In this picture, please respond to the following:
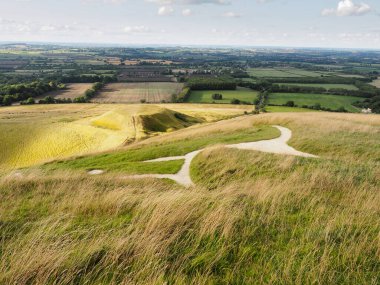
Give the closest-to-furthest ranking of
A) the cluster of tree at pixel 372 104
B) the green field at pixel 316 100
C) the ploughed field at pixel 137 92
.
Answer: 1. the cluster of tree at pixel 372 104
2. the green field at pixel 316 100
3. the ploughed field at pixel 137 92

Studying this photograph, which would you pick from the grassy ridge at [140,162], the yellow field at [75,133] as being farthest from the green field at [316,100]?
the grassy ridge at [140,162]

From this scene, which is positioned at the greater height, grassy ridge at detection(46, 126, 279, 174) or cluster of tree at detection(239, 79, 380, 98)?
grassy ridge at detection(46, 126, 279, 174)

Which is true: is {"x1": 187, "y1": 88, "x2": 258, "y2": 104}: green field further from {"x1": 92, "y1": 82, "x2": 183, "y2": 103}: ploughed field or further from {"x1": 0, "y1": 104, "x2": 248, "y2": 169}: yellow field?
{"x1": 0, "y1": 104, "x2": 248, "y2": 169}: yellow field

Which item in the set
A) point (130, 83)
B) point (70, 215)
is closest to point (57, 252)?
point (70, 215)

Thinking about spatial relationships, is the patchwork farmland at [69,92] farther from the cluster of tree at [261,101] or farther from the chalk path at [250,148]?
the chalk path at [250,148]

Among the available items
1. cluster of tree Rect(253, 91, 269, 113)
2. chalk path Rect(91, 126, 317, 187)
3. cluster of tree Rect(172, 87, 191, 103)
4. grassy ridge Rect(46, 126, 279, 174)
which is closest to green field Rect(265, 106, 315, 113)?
cluster of tree Rect(253, 91, 269, 113)

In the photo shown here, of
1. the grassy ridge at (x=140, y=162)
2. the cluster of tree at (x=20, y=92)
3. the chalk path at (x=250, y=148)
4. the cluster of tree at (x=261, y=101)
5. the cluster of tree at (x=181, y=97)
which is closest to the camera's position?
the chalk path at (x=250, y=148)

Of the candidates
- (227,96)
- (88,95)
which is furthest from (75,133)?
(227,96)

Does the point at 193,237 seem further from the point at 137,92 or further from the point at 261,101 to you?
the point at 137,92
